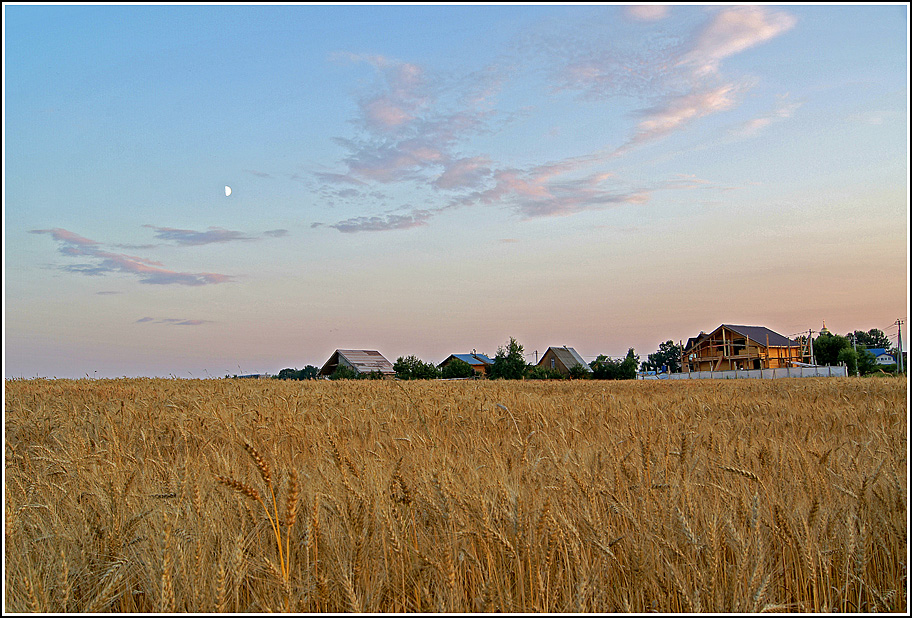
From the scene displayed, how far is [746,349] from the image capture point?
52.8 meters

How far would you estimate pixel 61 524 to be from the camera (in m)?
2.88

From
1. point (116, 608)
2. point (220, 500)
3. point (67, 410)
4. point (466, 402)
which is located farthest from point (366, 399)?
point (116, 608)

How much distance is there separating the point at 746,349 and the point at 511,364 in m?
20.9

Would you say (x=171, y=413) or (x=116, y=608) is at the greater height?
(x=171, y=413)

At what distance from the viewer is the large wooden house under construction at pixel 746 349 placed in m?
51.5

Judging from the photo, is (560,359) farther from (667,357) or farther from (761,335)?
(667,357)

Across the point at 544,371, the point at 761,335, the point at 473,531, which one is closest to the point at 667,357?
the point at 761,335

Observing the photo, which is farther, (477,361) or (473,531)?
(477,361)

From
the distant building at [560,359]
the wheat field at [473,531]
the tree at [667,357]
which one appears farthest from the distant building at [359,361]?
the tree at [667,357]

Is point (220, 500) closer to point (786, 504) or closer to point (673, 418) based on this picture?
point (786, 504)

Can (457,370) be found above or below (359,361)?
below

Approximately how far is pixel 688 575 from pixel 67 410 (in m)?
7.21

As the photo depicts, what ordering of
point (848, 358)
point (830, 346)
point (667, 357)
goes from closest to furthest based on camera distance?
point (848, 358) < point (830, 346) < point (667, 357)

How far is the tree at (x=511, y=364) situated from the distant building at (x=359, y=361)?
7941mm
